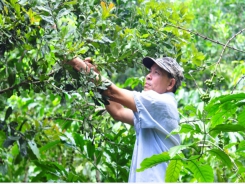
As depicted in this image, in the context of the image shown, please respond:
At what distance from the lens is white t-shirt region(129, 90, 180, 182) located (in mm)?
2012

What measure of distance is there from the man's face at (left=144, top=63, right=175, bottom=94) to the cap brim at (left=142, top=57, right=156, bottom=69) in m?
0.02

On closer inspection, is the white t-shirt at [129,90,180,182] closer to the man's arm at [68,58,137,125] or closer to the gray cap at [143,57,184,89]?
the man's arm at [68,58,137,125]

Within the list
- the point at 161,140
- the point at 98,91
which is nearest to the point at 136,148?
the point at 161,140

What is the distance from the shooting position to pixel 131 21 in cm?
227

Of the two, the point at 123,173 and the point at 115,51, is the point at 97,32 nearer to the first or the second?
the point at 115,51

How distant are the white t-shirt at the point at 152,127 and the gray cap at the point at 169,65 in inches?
5.8

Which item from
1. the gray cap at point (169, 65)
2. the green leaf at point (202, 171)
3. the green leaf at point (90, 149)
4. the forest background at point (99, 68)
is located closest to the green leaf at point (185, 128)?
the forest background at point (99, 68)

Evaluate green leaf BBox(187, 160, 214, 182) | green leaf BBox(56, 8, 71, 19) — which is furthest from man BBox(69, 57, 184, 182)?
green leaf BBox(187, 160, 214, 182)

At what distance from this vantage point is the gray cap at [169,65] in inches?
85.7

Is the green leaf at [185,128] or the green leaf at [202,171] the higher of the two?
the green leaf at [185,128]

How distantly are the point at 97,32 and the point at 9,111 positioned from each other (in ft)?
1.80

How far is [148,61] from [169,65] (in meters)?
0.11

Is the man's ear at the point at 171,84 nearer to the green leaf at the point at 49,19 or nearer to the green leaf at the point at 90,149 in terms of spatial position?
the green leaf at the point at 90,149

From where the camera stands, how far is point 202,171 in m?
1.41
